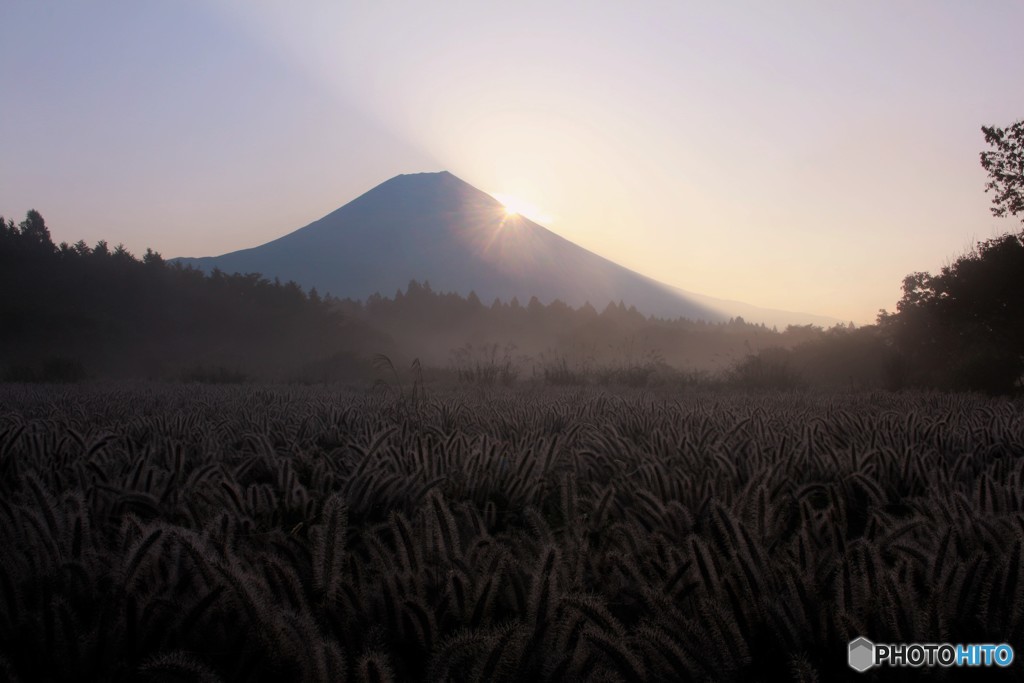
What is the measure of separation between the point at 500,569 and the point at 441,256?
432ft

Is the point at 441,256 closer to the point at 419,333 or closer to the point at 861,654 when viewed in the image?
the point at 419,333

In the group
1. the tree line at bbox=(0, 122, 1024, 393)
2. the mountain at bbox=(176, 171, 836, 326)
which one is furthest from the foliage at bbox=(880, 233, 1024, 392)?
the mountain at bbox=(176, 171, 836, 326)

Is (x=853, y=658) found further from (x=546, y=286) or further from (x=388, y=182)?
(x=388, y=182)

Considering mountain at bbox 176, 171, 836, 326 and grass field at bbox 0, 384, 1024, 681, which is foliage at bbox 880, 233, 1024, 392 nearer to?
grass field at bbox 0, 384, 1024, 681

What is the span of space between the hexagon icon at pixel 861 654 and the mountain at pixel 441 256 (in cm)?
10112

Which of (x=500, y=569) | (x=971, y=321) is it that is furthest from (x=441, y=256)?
(x=500, y=569)

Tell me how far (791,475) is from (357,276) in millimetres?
125832

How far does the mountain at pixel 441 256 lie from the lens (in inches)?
4286

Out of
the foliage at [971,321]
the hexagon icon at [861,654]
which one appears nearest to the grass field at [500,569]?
the hexagon icon at [861,654]

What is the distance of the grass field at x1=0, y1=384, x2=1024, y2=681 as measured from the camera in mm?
823

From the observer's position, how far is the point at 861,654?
2.72ft

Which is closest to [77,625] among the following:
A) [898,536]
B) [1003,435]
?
[898,536]

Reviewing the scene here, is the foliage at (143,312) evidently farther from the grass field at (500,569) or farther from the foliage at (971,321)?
the grass field at (500,569)

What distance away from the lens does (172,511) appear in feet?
4.80
